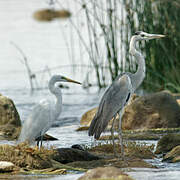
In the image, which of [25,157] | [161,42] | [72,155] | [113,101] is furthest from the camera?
[161,42]

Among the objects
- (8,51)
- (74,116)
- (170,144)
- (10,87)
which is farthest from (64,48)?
(170,144)

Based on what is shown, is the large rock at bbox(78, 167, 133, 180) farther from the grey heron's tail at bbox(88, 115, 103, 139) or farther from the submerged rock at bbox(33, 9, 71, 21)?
the submerged rock at bbox(33, 9, 71, 21)

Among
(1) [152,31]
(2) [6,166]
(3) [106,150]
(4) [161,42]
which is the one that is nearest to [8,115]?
(3) [106,150]

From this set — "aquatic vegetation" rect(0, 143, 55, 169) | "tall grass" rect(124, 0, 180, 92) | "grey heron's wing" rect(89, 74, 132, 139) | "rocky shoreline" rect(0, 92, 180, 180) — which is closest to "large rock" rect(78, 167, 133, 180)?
"rocky shoreline" rect(0, 92, 180, 180)

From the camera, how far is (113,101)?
727 centimetres

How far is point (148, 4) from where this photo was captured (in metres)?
11.4

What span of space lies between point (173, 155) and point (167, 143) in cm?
65

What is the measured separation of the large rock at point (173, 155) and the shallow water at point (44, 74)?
0.10 metres

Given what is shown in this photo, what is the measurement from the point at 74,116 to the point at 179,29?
2.92m

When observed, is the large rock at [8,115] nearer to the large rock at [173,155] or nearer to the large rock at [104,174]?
the large rock at [173,155]

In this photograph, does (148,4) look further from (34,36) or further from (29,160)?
(34,36)

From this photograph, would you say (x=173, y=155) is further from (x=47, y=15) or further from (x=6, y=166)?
(x=47, y=15)

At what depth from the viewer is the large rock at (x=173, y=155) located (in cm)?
675

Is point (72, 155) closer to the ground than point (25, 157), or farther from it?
closer to the ground
